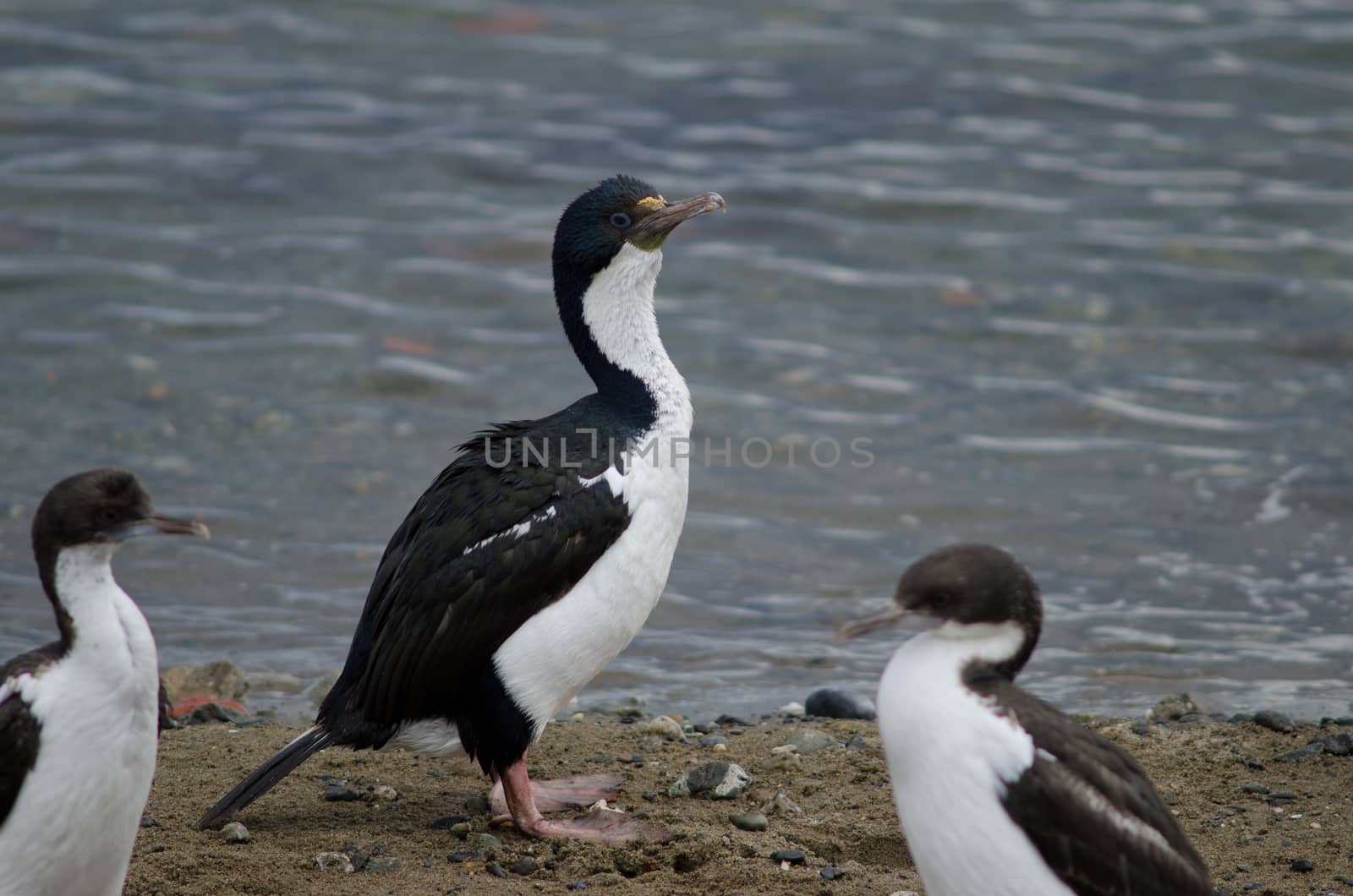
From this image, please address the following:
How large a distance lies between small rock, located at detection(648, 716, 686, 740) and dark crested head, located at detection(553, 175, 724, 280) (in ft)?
5.94

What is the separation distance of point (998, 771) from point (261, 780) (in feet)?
7.84

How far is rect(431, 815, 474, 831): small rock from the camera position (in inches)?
216

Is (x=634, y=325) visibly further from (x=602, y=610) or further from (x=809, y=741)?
(x=809, y=741)

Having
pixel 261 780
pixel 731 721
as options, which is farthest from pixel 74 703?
pixel 731 721

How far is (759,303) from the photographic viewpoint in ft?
40.2

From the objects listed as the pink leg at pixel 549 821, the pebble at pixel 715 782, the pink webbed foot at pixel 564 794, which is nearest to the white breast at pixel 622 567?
the pink leg at pixel 549 821

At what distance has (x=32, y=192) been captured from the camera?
13.7 metres

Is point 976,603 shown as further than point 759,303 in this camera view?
No

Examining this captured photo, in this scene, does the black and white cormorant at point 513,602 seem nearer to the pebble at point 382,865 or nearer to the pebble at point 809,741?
the pebble at point 382,865

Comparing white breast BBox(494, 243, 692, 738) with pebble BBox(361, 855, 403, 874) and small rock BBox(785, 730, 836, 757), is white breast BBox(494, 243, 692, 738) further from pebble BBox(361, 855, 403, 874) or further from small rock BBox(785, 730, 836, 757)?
small rock BBox(785, 730, 836, 757)

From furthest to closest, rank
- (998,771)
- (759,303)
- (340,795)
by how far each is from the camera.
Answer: (759,303) → (340,795) → (998,771)

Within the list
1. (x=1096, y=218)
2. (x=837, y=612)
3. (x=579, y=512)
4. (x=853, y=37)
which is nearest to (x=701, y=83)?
(x=853, y=37)

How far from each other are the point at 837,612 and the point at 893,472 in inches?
72.8

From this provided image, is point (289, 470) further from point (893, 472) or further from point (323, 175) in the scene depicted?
point (323, 175)
